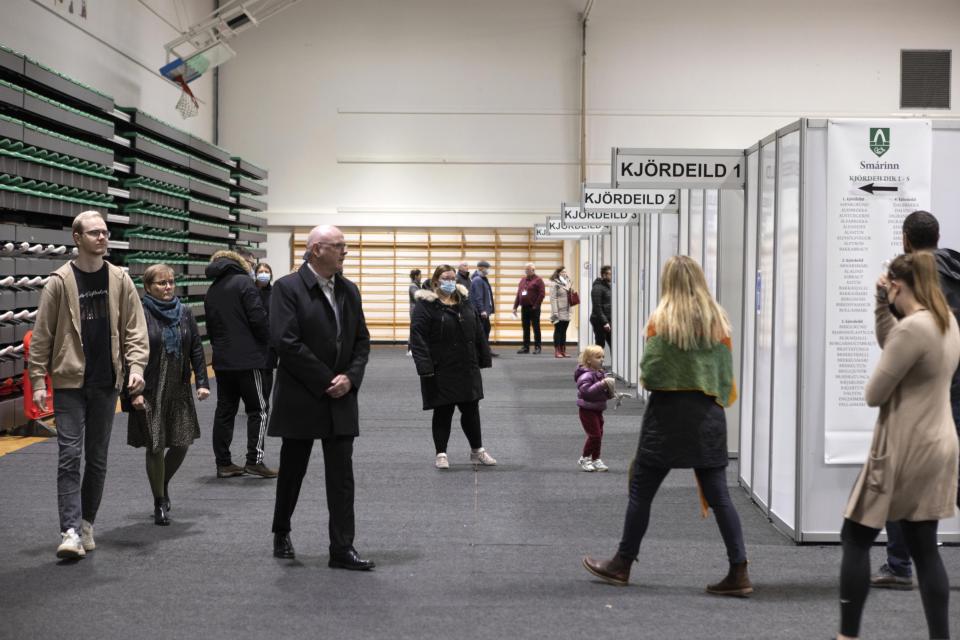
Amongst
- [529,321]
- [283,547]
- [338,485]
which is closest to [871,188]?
[338,485]

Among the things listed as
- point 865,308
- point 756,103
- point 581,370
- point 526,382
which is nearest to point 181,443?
point 581,370

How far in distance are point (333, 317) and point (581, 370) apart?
316cm

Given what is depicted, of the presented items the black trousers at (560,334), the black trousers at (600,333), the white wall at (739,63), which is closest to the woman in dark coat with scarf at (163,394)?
the black trousers at (600,333)

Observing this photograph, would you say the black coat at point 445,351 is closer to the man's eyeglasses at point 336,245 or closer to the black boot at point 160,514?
the black boot at point 160,514

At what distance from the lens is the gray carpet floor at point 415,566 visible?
4.50m

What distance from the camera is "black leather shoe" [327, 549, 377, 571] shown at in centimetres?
536

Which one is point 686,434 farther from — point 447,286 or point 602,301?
point 602,301

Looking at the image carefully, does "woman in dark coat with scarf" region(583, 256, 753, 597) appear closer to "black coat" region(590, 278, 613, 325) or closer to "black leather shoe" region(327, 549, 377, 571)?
"black leather shoe" region(327, 549, 377, 571)

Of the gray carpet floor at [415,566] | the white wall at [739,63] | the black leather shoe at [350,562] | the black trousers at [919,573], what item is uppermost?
the white wall at [739,63]

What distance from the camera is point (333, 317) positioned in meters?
5.51

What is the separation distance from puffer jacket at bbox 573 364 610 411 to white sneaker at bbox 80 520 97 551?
3.56 m

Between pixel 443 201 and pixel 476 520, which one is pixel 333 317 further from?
pixel 443 201

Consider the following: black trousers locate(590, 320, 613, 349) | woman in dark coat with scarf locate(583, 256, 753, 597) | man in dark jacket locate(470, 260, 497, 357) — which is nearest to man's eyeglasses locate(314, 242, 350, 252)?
woman in dark coat with scarf locate(583, 256, 753, 597)

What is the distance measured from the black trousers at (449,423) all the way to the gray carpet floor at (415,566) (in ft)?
0.74
